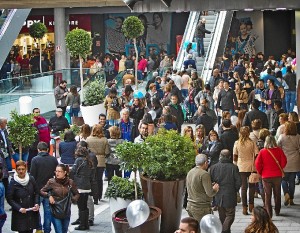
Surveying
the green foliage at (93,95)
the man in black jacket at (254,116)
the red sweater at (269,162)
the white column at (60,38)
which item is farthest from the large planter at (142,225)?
the white column at (60,38)

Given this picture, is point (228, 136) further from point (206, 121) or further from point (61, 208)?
point (61, 208)

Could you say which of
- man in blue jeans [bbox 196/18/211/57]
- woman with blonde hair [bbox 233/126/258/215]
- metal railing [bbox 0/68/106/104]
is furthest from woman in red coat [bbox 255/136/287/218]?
man in blue jeans [bbox 196/18/211/57]

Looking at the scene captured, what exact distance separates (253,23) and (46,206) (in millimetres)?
33157

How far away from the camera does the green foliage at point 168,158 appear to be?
1470cm

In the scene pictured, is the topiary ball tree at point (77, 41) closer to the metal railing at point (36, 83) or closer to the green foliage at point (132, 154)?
the metal railing at point (36, 83)

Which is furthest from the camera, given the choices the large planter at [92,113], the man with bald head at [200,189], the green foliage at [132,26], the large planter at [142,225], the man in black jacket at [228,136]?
the green foliage at [132,26]

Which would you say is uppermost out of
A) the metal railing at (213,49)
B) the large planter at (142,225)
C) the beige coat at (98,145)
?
the metal railing at (213,49)

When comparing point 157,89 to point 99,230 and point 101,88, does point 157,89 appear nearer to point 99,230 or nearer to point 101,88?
point 101,88

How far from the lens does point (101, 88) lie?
2681cm

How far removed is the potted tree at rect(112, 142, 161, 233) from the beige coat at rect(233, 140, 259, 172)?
6.96 feet

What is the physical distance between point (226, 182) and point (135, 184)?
1.43 m

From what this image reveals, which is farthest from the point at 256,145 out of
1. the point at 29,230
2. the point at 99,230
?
the point at 29,230

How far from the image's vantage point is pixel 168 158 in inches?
581

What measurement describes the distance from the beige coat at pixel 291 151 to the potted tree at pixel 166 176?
2.55 meters
